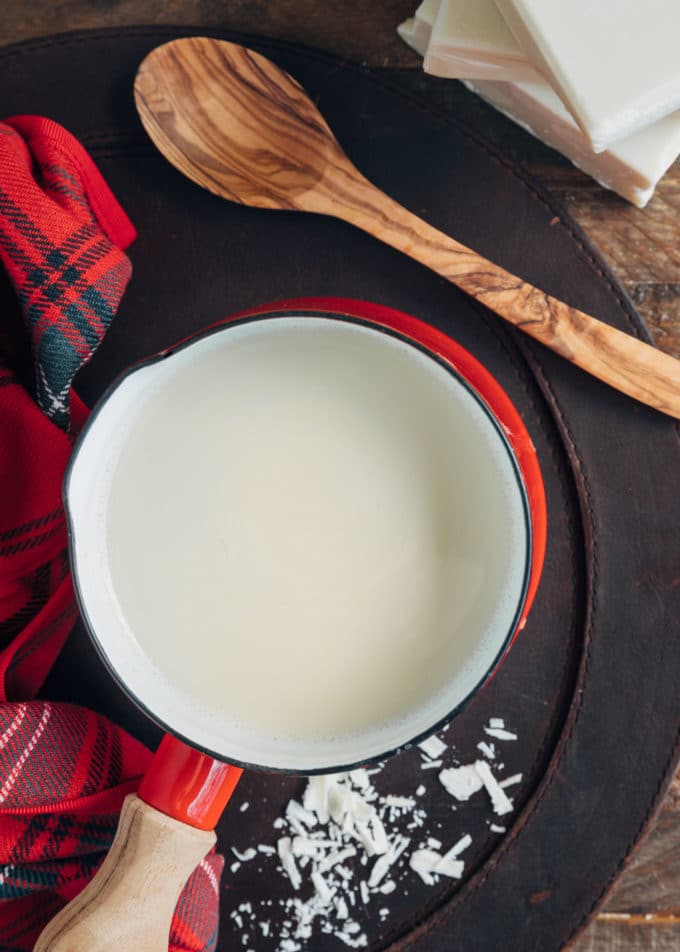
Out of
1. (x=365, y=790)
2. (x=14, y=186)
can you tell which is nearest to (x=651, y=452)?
(x=365, y=790)

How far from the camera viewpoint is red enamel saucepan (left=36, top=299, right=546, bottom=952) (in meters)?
0.37

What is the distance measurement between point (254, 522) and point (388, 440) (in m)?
0.07

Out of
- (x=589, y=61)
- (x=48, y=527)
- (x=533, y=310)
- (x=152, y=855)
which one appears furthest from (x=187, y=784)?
(x=589, y=61)

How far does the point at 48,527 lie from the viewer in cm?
46

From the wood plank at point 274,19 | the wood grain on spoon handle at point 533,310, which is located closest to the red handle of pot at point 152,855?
the wood grain on spoon handle at point 533,310

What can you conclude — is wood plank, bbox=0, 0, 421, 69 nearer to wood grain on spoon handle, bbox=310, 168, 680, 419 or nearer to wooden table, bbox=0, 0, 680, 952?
wooden table, bbox=0, 0, 680, 952

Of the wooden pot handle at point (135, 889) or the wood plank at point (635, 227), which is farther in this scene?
the wood plank at point (635, 227)

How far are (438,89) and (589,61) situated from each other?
0.10 meters

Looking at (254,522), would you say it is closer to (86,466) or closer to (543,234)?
(86,466)

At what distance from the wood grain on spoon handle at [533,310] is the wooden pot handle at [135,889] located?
0.30m

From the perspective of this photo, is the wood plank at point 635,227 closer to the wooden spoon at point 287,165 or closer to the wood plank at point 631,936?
the wooden spoon at point 287,165

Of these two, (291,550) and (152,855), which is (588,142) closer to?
(291,550)

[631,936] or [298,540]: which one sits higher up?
[298,540]

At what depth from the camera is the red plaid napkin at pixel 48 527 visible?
447 millimetres
